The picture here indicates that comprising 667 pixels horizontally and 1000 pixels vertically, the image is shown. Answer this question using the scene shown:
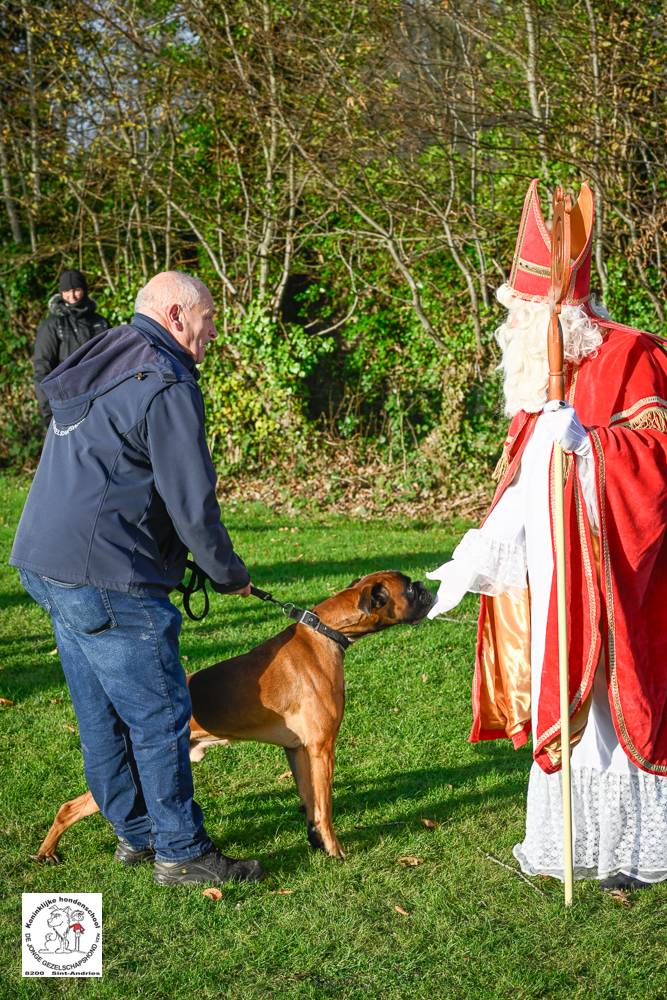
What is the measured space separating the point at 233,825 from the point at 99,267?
11.8m

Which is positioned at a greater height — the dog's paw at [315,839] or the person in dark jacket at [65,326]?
the person in dark jacket at [65,326]

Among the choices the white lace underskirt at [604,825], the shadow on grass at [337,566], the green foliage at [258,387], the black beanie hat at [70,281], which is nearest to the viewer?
the white lace underskirt at [604,825]

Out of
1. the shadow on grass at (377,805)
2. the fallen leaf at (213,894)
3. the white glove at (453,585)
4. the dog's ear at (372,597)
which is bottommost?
the shadow on grass at (377,805)

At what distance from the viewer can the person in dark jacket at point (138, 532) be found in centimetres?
363

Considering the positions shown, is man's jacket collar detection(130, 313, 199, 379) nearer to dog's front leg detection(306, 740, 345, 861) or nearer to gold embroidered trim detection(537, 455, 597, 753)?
gold embroidered trim detection(537, 455, 597, 753)

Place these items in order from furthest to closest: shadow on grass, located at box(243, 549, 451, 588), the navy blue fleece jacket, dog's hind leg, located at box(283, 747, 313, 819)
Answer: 1. shadow on grass, located at box(243, 549, 451, 588)
2. dog's hind leg, located at box(283, 747, 313, 819)
3. the navy blue fleece jacket

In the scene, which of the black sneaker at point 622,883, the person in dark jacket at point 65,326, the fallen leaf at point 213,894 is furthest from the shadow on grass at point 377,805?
the person in dark jacket at point 65,326

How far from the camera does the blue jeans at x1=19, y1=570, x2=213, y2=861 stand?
3730mm

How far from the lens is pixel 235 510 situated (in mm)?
12414

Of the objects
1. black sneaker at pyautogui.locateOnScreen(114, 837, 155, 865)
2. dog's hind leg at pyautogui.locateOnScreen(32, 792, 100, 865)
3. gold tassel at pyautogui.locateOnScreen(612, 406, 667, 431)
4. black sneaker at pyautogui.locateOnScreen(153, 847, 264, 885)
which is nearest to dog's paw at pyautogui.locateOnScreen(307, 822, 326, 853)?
black sneaker at pyautogui.locateOnScreen(153, 847, 264, 885)

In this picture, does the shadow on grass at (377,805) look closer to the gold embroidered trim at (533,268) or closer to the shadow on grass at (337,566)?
the gold embroidered trim at (533,268)

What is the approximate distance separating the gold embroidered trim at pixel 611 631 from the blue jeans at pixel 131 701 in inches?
64.8

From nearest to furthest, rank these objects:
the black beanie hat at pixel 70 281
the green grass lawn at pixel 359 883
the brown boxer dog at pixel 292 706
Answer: the green grass lawn at pixel 359 883, the brown boxer dog at pixel 292 706, the black beanie hat at pixel 70 281

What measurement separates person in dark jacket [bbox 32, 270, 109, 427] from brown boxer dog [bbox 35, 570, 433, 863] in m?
5.97
